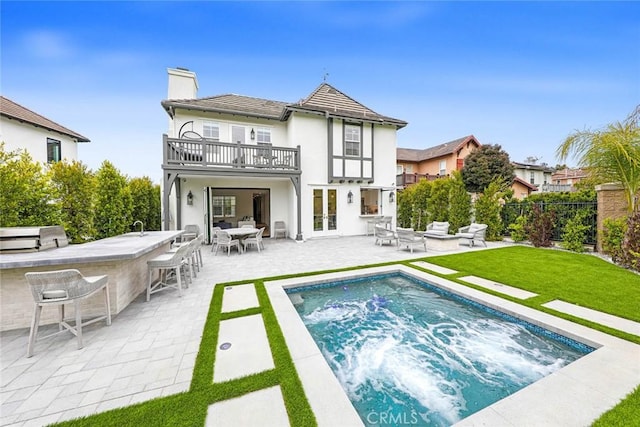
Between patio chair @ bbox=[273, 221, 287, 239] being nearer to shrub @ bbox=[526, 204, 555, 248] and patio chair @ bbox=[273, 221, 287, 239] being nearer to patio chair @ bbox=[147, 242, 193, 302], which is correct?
patio chair @ bbox=[147, 242, 193, 302]

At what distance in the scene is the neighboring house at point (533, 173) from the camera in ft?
85.4

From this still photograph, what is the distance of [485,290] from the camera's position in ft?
→ 16.7

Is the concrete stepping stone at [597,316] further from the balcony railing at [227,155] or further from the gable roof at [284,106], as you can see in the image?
the gable roof at [284,106]

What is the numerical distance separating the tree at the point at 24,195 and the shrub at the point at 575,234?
16984 mm

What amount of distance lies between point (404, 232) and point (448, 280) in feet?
11.6

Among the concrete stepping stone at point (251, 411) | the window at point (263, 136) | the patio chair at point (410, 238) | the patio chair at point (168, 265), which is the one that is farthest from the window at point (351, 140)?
the concrete stepping stone at point (251, 411)

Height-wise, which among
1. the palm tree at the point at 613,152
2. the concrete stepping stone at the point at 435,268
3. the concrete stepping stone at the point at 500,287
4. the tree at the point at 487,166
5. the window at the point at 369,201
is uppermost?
the tree at the point at 487,166

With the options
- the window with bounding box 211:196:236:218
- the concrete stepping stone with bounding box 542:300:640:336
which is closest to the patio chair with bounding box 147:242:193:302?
the concrete stepping stone with bounding box 542:300:640:336

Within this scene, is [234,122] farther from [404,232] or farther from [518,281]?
[518,281]

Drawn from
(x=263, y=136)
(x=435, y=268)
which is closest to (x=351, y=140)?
(x=263, y=136)

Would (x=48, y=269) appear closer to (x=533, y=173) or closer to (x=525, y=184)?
(x=525, y=184)

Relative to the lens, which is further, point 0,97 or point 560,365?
point 0,97

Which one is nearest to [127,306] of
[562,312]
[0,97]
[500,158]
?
[562,312]

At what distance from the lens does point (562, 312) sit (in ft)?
13.2
